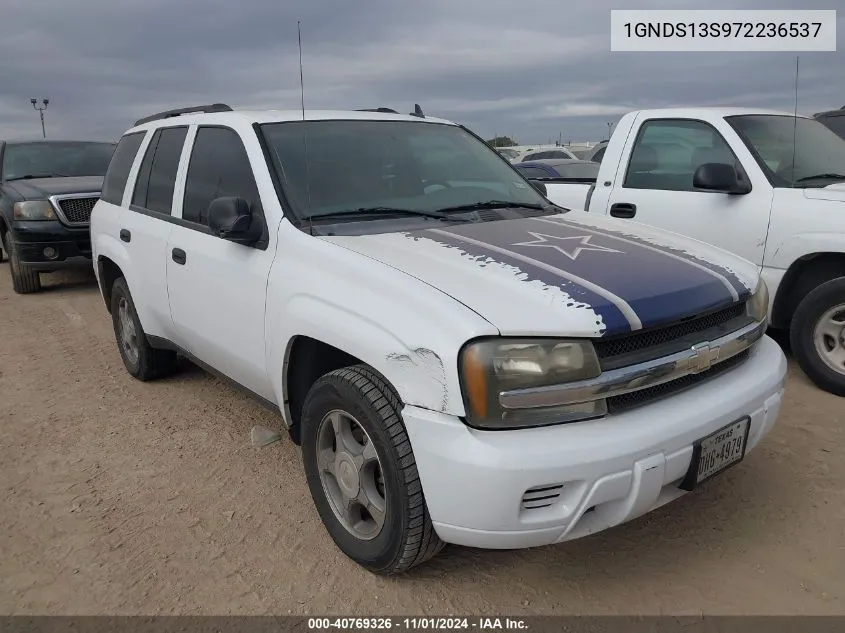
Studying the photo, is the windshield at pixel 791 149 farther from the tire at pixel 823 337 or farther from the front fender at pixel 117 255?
the front fender at pixel 117 255

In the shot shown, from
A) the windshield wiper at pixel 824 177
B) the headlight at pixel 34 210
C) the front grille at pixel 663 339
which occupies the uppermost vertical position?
the windshield wiper at pixel 824 177

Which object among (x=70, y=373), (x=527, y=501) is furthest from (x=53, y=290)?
(x=527, y=501)

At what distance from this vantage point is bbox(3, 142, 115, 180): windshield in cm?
939

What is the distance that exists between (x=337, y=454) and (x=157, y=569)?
0.84 meters

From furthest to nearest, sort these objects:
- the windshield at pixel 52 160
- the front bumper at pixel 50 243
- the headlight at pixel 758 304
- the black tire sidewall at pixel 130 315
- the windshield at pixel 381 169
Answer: the windshield at pixel 52 160 → the front bumper at pixel 50 243 → the black tire sidewall at pixel 130 315 → the windshield at pixel 381 169 → the headlight at pixel 758 304

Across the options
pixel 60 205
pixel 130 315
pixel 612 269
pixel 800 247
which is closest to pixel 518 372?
pixel 612 269

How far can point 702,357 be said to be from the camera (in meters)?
2.46

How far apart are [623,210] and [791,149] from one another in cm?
119

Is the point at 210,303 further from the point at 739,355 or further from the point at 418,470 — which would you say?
the point at 739,355

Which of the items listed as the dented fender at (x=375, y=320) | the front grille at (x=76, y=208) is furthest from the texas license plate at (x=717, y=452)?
the front grille at (x=76, y=208)

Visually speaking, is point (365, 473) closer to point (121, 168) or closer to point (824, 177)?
point (121, 168)

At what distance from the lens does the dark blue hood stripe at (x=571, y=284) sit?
222 cm

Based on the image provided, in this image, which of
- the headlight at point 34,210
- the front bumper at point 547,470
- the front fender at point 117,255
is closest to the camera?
the front bumper at point 547,470

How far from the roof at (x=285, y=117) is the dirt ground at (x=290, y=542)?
5.62 feet
